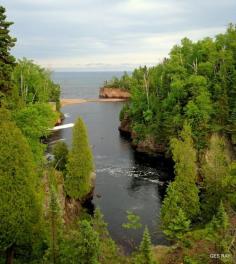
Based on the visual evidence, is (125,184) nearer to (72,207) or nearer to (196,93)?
(72,207)

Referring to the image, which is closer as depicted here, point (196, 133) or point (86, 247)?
point (86, 247)

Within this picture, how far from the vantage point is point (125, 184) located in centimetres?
5078

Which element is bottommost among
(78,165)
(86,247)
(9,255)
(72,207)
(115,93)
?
(72,207)

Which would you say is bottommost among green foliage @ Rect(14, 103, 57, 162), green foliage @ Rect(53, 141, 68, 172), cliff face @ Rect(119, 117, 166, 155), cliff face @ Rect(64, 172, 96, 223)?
cliff face @ Rect(64, 172, 96, 223)

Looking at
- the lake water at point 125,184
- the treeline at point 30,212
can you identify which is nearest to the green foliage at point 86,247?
the treeline at point 30,212

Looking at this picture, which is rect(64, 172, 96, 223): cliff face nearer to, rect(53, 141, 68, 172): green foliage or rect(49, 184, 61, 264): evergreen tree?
rect(53, 141, 68, 172): green foliage

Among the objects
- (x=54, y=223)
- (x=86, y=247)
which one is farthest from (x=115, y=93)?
(x=86, y=247)

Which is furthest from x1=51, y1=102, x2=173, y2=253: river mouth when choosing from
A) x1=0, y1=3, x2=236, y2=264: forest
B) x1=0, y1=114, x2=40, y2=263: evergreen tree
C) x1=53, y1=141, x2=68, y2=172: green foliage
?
x1=0, y1=114, x2=40, y2=263: evergreen tree

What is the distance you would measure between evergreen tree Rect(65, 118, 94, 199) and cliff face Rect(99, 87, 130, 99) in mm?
118621

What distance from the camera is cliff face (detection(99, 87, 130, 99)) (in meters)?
160

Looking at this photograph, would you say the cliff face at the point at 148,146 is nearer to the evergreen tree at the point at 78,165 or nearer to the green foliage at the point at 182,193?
the evergreen tree at the point at 78,165

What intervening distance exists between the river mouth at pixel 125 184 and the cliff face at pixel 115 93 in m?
77.5

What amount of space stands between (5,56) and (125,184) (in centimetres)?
2624

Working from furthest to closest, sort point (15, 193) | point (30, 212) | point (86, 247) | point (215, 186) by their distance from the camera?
point (215, 186)
point (30, 212)
point (15, 193)
point (86, 247)
